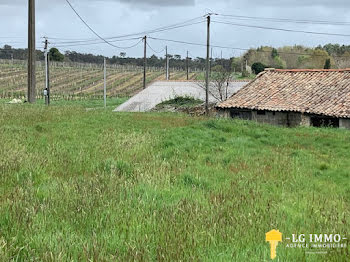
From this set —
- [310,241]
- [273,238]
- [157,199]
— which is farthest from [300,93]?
[273,238]

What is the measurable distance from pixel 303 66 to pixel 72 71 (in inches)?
2010

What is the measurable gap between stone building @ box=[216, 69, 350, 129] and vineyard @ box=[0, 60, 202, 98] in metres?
32.4

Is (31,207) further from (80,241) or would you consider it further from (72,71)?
(72,71)

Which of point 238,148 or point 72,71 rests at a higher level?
point 72,71

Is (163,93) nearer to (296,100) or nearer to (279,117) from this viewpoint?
(279,117)

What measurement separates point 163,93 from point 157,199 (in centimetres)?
3315

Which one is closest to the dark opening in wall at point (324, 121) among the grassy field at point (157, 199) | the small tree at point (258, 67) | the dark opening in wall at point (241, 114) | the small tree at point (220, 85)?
the dark opening in wall at point (241, 114)

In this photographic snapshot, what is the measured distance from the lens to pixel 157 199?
521cm

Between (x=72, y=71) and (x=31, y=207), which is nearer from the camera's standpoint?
(x=31, y=207)

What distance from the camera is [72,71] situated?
8719 centimetres

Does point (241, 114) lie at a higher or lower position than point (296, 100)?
lower

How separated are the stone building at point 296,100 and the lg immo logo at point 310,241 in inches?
807

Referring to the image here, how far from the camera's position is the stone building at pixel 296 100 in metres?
24.1

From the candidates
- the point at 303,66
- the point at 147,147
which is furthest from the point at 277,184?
the point at 303,66
